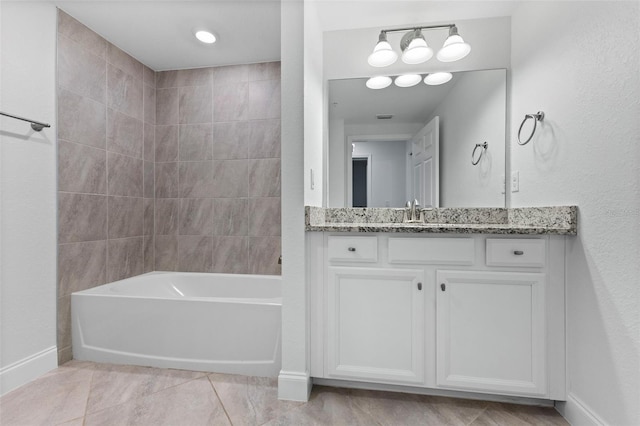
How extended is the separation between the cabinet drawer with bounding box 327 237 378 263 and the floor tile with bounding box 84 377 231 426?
35.4 inches

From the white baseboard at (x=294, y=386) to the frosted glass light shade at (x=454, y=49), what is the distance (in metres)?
2.01

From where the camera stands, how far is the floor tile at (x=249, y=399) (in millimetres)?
1443

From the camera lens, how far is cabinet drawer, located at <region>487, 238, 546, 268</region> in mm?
1441

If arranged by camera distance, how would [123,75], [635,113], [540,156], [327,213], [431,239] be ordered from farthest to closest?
[123,75]
[327,213]
[540,156]
[431,239]
[635,113]

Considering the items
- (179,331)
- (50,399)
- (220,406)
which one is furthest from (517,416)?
(50,399)

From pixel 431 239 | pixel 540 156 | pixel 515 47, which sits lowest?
pixel 431 239

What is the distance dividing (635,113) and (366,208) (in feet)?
4.40

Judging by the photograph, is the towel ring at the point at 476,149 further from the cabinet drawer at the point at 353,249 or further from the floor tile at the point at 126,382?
the floor tile at the point at 126,382

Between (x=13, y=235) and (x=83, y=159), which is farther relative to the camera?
(x=83, y=159)

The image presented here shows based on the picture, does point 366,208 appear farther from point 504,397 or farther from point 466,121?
point 504,397

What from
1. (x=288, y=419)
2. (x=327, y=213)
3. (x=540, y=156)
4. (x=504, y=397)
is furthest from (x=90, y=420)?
(x=540, y=156)

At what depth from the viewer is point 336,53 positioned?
216 cm

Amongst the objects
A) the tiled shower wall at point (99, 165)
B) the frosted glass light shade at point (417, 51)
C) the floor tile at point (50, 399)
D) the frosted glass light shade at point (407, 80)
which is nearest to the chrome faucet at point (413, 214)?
the frosted glass light shade at point (407, 80)

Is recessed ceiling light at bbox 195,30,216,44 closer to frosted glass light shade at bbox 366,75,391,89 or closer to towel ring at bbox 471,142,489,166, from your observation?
frosted glass light shade at bbox 366,75,391,89
